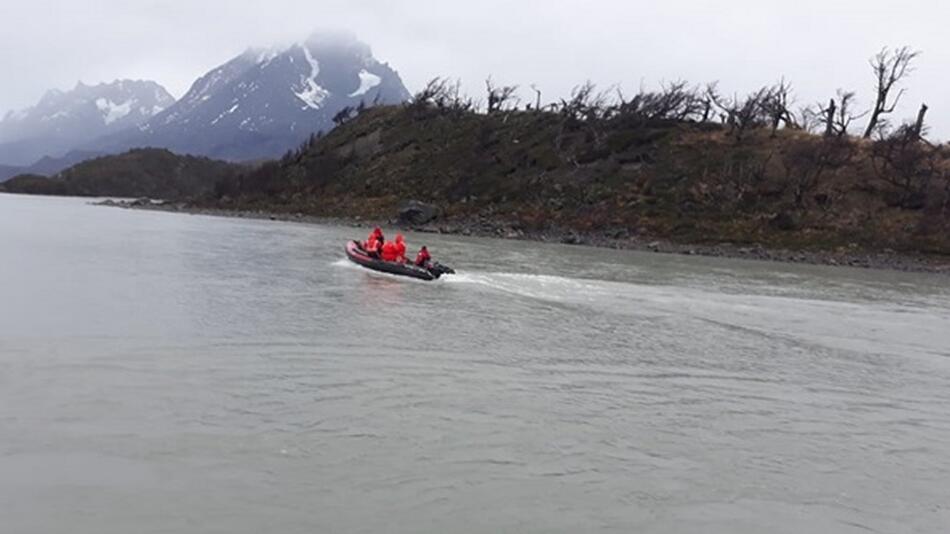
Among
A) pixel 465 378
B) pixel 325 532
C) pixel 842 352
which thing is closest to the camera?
pixel 325 532

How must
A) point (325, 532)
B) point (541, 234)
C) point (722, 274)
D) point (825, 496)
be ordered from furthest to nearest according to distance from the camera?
point (541, 234) → point (722, 274) → point (825, 496) → point (325, 532)

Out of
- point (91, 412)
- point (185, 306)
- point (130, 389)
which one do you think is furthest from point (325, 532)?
point (185, 306)

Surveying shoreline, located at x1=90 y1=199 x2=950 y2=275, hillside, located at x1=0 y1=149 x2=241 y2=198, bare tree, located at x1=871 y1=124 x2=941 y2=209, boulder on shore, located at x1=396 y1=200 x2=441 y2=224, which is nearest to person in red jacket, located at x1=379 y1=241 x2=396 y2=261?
shoreline, located at x1=90 y1=199 x2=950 y2=275

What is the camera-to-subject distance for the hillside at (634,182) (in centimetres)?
5912

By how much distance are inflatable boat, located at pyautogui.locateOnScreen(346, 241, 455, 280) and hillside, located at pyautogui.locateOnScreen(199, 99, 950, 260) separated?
32.5 metres

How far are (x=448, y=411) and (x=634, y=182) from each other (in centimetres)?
6144

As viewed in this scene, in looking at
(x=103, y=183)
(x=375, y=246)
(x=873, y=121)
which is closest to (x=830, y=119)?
(x=873, y=121)

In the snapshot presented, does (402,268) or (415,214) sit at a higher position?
(415,214)

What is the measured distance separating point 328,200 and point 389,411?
79.8m

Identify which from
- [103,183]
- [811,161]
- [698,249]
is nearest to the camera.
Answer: [698,249]

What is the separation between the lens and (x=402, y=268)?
101ft

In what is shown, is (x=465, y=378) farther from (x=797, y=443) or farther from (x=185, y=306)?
(x=185, y=306)

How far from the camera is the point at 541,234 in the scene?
64562mm

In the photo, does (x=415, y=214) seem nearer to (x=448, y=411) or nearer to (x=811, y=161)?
(x=811, y=161)
